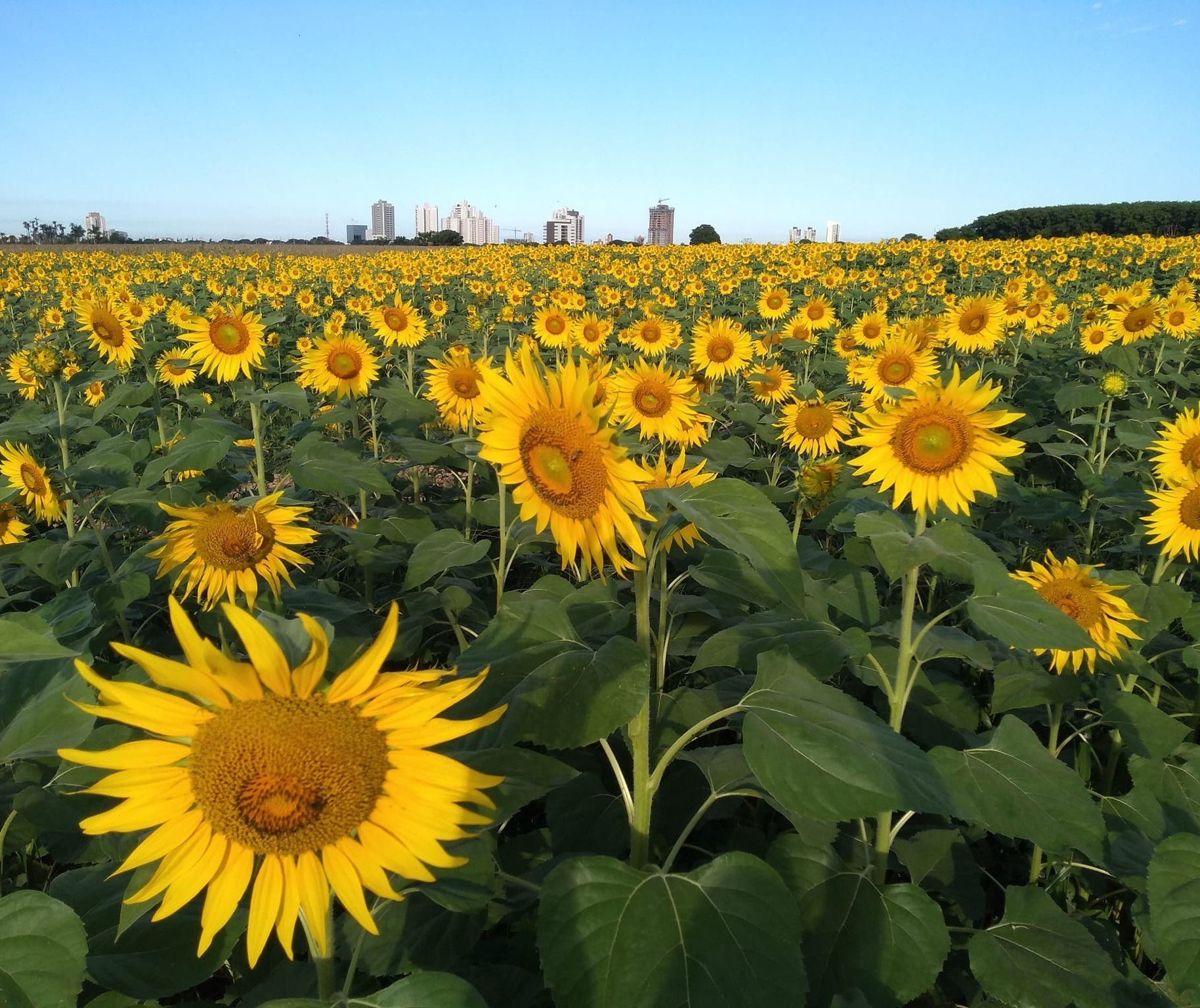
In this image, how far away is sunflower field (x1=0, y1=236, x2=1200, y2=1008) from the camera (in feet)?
3.51

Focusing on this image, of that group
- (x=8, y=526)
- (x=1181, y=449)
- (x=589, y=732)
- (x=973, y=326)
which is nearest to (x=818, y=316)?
(x=973, y=326)

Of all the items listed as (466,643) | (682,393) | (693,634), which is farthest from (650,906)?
(682,393)

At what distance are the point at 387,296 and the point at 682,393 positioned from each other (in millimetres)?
13947

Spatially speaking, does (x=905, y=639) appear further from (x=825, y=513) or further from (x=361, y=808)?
(x=361, y=808)

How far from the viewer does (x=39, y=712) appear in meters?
1.38

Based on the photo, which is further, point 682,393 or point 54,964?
point 682,393

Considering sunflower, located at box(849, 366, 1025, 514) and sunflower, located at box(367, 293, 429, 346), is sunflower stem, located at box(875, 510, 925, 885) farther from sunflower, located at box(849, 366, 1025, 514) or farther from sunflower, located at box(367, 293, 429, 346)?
sunflower, located at box(367, 293, 429, 346)

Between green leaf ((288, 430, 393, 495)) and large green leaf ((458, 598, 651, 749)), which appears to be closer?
large green leaf ((458, 598, 651, 749))

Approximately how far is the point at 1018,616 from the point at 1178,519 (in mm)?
1793

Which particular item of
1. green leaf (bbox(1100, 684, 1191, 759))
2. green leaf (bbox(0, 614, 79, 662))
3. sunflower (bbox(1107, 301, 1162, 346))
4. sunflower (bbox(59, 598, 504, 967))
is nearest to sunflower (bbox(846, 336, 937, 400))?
green leaf (bbox(1100, 684, 1191, 759))

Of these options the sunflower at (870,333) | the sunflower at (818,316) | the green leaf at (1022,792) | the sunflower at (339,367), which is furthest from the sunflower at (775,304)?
the green leaf at (1022,792)

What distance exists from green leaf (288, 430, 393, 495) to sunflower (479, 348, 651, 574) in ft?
4.95

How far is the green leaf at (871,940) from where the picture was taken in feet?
5.17

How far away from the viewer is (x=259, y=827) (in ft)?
3.32
